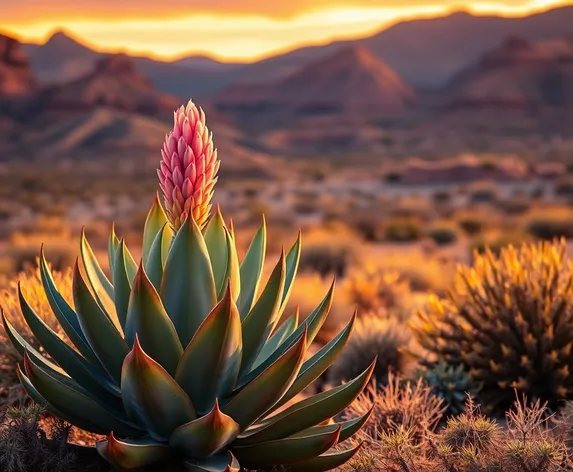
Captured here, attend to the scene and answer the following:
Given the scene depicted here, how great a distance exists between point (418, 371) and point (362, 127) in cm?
11211

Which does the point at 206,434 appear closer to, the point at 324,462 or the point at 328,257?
the point at 324,462

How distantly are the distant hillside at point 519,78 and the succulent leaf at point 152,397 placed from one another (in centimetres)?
11883

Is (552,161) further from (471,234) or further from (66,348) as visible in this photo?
(66,348)

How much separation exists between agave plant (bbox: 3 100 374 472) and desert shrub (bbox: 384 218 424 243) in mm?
19811

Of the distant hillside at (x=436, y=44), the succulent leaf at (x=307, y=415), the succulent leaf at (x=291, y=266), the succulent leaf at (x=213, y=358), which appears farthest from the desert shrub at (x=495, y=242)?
the distant hillside at (x=436, y=44)

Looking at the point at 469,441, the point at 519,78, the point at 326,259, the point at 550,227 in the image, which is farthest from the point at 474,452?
the point at 519,78

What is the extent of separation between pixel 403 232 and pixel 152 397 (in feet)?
68.4

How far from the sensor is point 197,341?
3.52 metres

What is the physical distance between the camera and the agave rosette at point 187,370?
3479mm

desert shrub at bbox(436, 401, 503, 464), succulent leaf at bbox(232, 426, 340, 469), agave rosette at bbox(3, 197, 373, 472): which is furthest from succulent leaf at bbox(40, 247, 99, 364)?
desert shrub at bbox(436, 401, 503, 464)

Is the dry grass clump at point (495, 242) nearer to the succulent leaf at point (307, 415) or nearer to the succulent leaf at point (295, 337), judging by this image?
the succulent leaf at point (295, 337)

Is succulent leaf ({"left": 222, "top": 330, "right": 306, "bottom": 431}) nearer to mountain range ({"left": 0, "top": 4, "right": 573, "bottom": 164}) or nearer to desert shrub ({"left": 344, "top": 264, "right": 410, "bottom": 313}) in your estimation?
desert shrub ({"left": 344, "top": 264, "right": 410, "bottom": 313})

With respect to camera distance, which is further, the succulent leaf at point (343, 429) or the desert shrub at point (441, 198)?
the desert shrub at point (441, 198)

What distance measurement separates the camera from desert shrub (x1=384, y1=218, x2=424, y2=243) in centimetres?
2381
